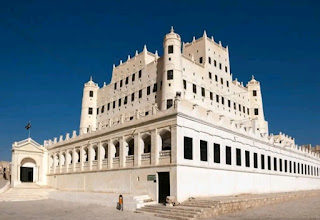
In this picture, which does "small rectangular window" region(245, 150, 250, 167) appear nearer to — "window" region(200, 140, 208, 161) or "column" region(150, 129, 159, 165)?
"window" region(200, 140, 208, 161)

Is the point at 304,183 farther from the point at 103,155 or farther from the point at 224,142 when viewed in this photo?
the point at 103,155

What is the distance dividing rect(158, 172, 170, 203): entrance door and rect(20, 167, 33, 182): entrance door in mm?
27998

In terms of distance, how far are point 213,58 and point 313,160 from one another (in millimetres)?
30701

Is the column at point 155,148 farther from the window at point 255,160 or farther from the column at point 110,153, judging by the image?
the window at point 255,160

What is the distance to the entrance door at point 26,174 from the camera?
48.8 m

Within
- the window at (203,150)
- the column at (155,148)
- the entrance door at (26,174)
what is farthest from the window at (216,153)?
the entrance door at (26,174)

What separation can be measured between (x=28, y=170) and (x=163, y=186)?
28354mm

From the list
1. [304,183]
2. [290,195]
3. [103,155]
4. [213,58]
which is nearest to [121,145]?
[103,155]

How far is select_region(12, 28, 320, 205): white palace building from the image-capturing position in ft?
95.3

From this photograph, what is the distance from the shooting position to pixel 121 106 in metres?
50.9

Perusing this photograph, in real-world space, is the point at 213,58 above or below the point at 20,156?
above

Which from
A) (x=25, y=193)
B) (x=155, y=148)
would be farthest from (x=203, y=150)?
(x=25, y=193)

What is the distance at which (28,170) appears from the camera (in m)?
49.5

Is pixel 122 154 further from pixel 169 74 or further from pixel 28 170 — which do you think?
pixel 28 170
